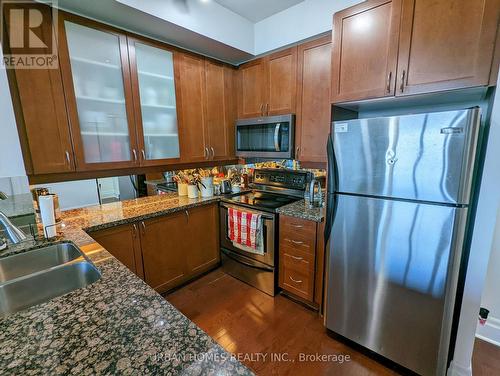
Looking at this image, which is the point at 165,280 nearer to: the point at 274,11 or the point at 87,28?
the point at 87,28

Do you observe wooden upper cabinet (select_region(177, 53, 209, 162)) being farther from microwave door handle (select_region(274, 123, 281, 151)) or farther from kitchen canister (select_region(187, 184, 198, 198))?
microwave door handle (select_region(274, 123, 281, 151))

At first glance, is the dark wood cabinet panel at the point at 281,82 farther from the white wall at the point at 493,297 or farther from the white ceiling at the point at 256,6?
the white wall at the point at 493,297

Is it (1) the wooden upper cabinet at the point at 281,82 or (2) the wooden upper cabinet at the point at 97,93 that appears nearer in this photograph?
(2) the wooden upper cabinet at the point at 97,93

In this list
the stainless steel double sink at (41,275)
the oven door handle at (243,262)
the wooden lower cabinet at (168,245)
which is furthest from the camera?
the oven door handle at (243,262)

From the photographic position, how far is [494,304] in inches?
68.8

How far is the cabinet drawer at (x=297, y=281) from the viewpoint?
2066 mm

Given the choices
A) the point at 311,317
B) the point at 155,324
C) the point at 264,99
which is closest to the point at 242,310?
the point at 311,317

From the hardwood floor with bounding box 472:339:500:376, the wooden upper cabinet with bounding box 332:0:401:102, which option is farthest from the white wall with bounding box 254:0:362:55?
the hardwood floor with bounding box 472:339:500:376

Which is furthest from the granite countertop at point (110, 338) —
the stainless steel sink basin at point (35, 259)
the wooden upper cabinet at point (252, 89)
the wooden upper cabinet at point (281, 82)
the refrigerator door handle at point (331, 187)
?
the wooden upper cabinet at point (252, 89)

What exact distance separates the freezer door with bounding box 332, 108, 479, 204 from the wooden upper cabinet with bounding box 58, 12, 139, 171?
178 cm

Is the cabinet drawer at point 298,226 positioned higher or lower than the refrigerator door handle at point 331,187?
lower

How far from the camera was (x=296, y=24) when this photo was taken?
2.16m

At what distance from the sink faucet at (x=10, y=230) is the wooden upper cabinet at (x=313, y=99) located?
7.14ft

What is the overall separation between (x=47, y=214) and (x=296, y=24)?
2.50 metres
